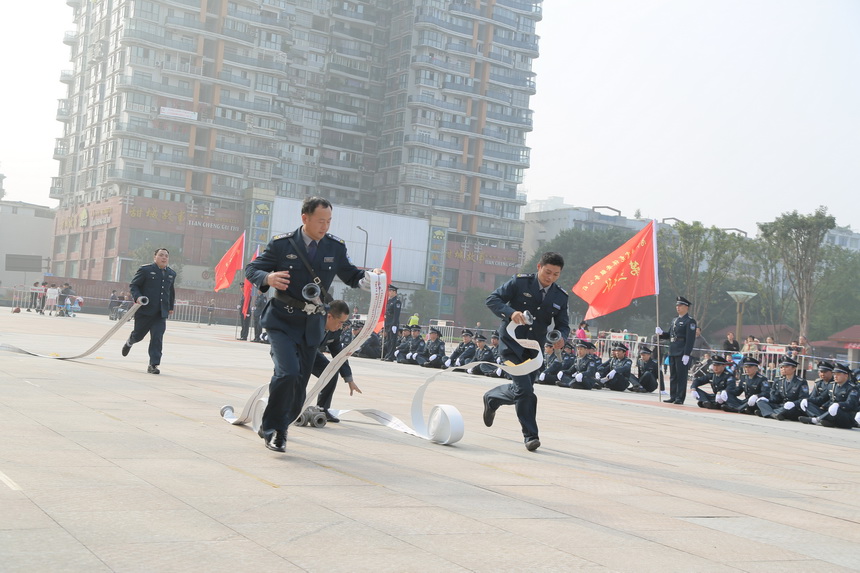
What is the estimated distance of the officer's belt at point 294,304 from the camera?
7172 millimetres

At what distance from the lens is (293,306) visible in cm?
721

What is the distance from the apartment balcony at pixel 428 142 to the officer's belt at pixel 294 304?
328 ft

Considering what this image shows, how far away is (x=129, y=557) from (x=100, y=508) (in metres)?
0.95

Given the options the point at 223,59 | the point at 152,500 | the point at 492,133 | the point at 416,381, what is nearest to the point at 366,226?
the point at 223,59

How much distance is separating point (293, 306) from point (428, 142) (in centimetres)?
10096

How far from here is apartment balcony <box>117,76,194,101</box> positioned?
87.3 meters

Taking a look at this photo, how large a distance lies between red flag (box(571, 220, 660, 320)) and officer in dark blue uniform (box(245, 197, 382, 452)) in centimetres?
1170

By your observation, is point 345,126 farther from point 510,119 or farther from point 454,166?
point 510,119

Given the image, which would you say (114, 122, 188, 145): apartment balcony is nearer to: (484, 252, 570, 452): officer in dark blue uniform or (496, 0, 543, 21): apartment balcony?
(496, 0, 543, 21): apartment balcony

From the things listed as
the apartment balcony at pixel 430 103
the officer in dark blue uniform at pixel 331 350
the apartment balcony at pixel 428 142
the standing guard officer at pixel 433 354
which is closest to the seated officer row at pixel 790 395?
the officer in dark blue uniform at pixel 331 350

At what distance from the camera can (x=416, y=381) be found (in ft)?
61.8

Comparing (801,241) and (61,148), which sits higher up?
(61,148)

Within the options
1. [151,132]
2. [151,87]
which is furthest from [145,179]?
[151,87]

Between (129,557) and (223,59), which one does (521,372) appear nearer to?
(129,557)
